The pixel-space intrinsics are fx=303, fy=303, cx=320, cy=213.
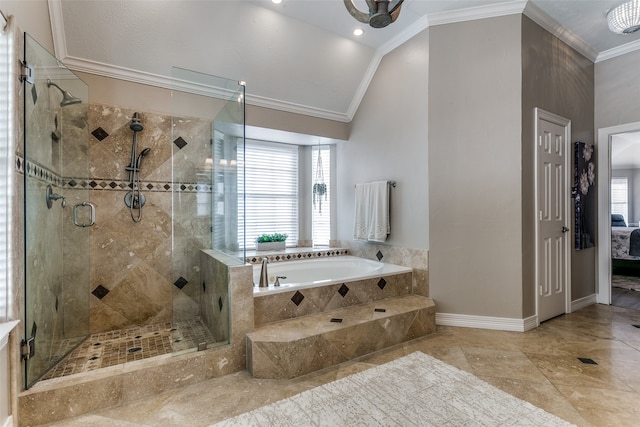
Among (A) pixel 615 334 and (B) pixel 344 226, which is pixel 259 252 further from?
(A) pixel 615 334

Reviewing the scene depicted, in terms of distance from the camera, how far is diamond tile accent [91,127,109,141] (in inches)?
110

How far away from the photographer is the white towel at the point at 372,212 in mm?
3467

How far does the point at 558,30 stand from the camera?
3.13m

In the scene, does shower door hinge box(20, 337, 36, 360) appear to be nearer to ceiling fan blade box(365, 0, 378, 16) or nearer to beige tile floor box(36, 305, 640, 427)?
beige tile floor box(36, 305, 640, 427)

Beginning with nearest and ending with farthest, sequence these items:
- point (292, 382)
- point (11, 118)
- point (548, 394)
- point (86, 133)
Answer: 1. point (11, 118)
2. point (548, 394)
3. point (292, 382)
4. point (86, 133)

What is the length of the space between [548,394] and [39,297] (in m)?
3.26

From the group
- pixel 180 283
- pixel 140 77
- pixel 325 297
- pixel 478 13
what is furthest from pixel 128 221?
pixel 478 13

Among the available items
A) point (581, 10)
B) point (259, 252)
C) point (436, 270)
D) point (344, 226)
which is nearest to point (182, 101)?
point (259, 252)

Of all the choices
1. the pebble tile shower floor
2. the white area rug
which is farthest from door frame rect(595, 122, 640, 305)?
the pebble tile shower floor

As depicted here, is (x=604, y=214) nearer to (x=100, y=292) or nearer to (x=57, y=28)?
(x=100, y=292)

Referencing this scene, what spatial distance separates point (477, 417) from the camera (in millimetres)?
1648

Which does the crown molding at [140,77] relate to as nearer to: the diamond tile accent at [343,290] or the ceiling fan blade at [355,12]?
the ceiling fan blade at [355,12]

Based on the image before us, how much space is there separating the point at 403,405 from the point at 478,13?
11.0 feet

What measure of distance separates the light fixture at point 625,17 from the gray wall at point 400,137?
1597 millimetres
